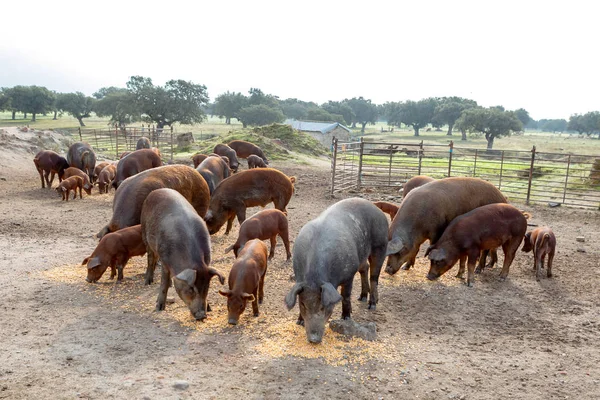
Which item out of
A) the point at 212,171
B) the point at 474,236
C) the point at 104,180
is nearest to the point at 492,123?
the point at 104,180

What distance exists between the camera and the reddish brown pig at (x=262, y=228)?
795cm

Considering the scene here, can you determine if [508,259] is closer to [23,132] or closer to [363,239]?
[363,239]

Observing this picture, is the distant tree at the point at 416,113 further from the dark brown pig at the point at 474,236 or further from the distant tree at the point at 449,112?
the dark brown pig at the point at 474,236

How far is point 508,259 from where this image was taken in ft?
26.7

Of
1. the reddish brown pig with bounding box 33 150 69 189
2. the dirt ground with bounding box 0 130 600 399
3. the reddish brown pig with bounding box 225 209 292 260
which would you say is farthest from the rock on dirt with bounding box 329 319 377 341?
the reddish brown pig with bounding box 33 150 69 189

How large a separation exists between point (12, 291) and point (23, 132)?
63.1 ft

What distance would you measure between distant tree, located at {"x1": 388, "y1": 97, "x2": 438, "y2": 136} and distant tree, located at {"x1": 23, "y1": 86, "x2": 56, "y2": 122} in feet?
222

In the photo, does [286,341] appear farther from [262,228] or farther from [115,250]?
[115,250]

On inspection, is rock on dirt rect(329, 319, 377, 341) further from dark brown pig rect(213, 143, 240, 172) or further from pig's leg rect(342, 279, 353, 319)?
dark brown pig rect(213, 143, 240, 172)

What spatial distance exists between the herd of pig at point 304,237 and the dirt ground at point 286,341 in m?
0.31

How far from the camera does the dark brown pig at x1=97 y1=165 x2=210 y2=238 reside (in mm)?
7746

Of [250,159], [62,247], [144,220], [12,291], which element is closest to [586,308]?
[144,220]

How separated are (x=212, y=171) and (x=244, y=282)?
6663 millimetres

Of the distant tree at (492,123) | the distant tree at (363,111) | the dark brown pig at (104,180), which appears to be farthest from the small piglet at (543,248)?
the distant tree at (363,111)
